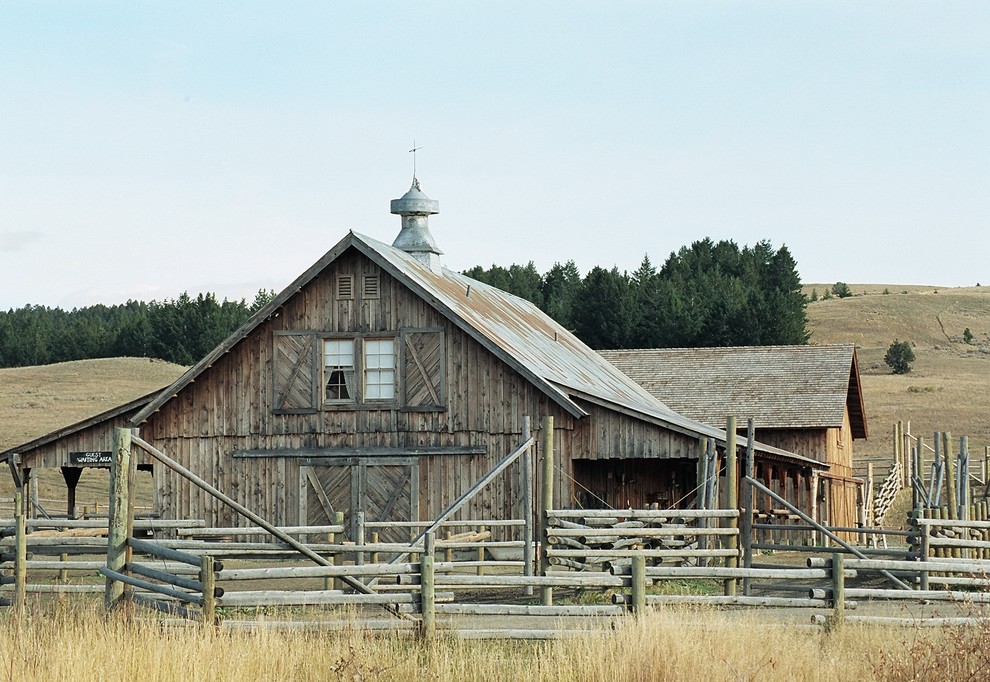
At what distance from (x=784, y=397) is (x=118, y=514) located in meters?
25.0

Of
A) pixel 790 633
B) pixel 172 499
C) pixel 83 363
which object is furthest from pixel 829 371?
pixel 83 363

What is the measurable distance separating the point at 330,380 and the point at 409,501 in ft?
9.19

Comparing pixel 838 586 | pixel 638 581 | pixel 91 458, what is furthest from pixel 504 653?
pixel 91 458

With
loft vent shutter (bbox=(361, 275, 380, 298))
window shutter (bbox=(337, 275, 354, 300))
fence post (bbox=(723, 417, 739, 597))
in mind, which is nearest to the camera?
fence post (bbox=(723, 417, 739, 597))

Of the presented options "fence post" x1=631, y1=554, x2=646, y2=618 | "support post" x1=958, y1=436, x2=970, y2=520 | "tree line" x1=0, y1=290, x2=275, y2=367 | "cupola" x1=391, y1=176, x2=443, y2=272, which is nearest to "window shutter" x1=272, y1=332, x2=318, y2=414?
"cupola" x1=391, y1=176, x2=443, y2=272

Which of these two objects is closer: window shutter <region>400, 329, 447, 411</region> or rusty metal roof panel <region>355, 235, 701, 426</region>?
rusty metal roof panel <region>355, 235, 701, 426</region>

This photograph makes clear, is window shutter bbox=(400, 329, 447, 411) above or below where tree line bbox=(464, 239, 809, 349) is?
below

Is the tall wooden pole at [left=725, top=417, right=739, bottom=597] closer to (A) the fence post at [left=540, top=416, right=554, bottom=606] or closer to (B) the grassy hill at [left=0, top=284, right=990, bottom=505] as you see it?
(A) the fence post at [left=540, top=416, right=554, bottom=606]

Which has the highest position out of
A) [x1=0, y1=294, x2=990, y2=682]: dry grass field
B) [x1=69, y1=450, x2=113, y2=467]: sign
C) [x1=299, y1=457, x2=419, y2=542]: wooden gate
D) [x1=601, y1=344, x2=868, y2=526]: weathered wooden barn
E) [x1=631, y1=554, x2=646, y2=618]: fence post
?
[x1=601, y1=344, x2=868, y2=526]: weathered wooden barn

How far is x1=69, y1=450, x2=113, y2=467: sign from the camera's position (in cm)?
2856

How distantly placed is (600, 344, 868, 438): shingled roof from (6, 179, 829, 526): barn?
27.3ft

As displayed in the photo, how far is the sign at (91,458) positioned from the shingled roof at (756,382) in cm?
1537

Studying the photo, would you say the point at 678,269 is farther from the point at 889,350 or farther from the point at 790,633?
the point at 790,633

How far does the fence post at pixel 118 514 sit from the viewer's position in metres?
14.2
